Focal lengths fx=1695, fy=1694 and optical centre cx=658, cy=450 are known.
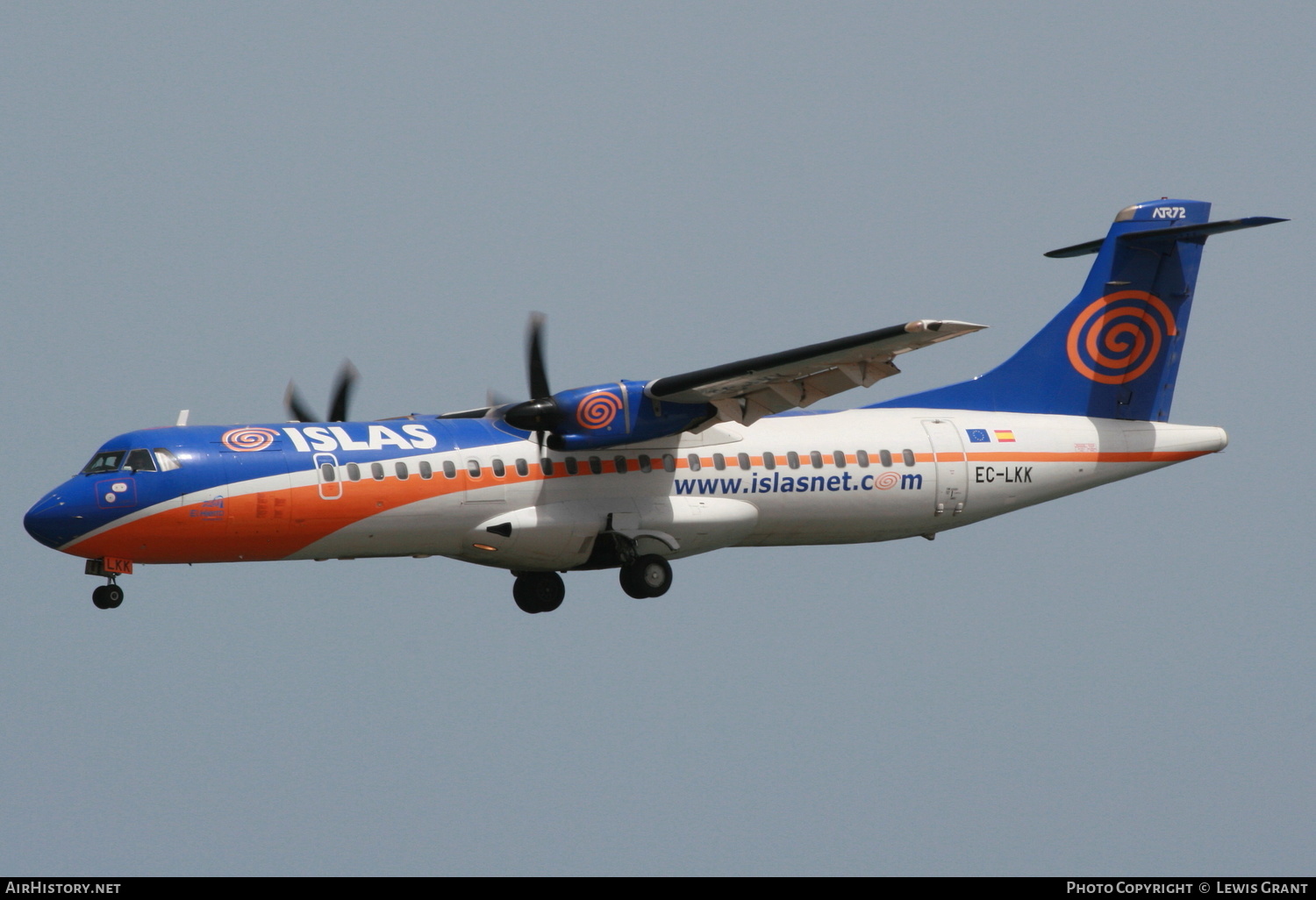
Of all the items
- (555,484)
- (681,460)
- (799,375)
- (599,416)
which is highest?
(799,375)

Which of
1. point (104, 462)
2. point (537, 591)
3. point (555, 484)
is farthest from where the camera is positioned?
point (537, 591)

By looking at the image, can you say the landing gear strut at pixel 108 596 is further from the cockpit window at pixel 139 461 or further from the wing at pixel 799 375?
the wing at pixel 799 375

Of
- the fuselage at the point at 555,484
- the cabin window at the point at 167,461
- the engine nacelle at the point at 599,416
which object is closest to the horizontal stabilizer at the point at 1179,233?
the fuselage at the point at 555,484

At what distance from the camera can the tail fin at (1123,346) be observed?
2623 cm

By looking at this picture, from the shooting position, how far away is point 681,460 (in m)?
23.7

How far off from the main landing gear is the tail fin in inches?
219

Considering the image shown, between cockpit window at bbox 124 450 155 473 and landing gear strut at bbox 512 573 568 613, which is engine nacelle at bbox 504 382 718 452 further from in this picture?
cockpit window at bbox 124 450 155 473

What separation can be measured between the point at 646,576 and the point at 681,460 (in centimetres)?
170

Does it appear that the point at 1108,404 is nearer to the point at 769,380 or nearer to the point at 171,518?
the point at 769,380

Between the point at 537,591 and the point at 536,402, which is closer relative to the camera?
the point at 536,402

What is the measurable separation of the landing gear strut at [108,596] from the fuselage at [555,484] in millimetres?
435

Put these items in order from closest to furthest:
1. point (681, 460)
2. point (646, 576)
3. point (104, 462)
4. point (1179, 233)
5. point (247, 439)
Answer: point (104, 462) < point (247, 439) < point (646, 576) < point (681, 460) < point (1179, 233)

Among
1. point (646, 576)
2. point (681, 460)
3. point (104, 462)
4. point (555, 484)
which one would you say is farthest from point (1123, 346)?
point (104, 462)

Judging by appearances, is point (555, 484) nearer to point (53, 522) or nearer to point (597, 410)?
point (597, 410)
